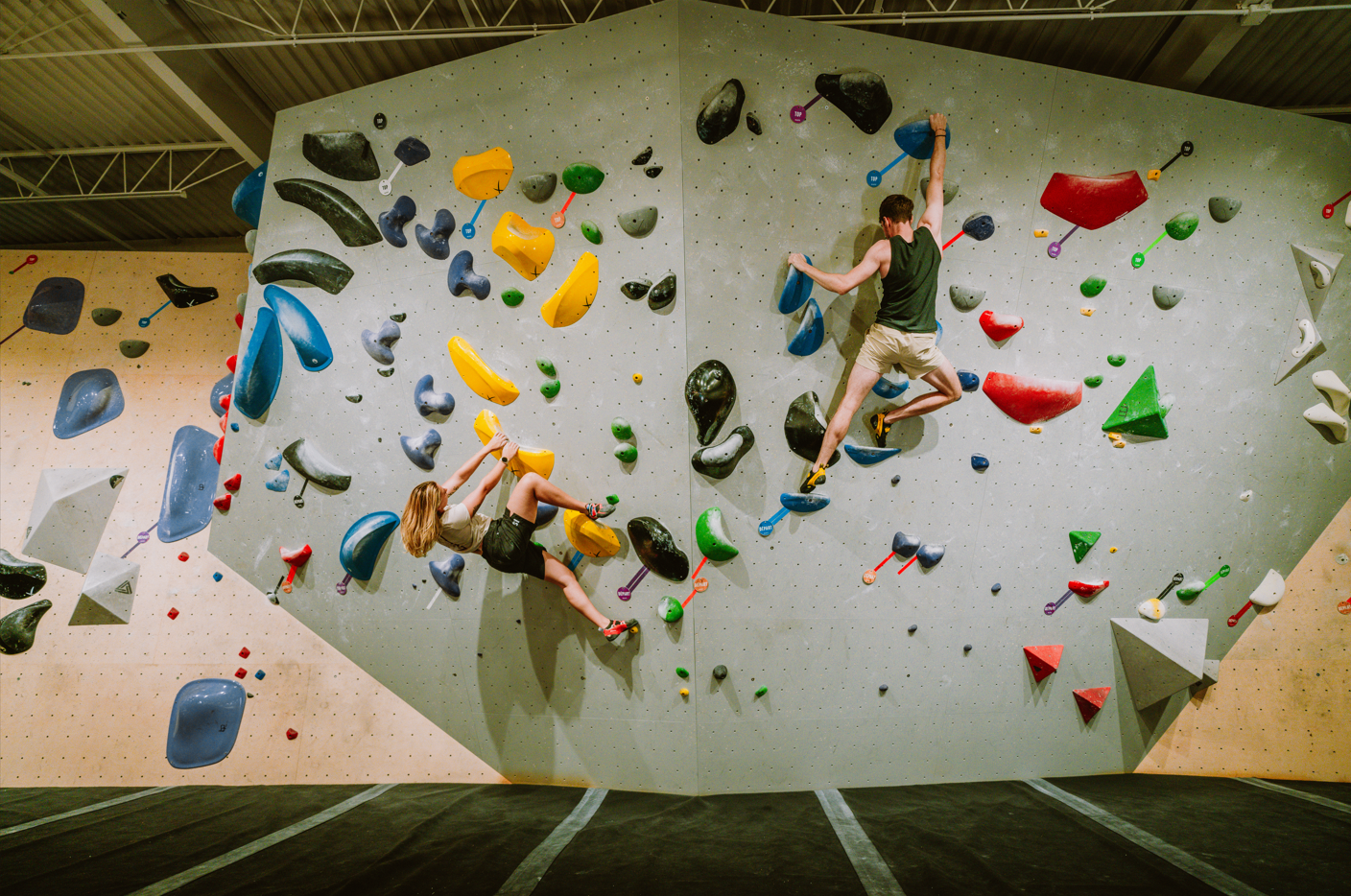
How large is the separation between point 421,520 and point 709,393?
1467 mm

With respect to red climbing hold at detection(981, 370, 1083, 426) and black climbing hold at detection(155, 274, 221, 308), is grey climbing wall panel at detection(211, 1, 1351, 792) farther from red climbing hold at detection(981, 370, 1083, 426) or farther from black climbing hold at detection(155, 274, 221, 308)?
black climbing hold at detection(155, 274, 221, 308)

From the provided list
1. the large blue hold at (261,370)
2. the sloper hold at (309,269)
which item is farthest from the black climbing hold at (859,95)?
the large blue hold at (261,370)

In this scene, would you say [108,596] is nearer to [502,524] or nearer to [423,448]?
[423,448]

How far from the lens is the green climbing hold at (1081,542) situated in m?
3.12

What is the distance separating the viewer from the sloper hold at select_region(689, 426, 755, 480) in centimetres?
284

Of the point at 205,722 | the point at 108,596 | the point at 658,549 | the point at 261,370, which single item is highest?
the point at 261,370

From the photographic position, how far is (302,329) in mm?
3344

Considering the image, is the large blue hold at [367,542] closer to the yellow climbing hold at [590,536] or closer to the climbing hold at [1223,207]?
the yellow climbing hold at [590,536]

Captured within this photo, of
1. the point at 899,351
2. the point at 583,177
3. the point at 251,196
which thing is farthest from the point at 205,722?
the point at 899,351

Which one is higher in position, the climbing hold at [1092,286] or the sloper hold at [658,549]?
the climbing hold at [1092,286]

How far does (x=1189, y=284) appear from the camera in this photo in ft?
10.2

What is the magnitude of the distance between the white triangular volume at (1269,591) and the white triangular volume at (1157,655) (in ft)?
1.32

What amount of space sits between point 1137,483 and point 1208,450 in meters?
0.46

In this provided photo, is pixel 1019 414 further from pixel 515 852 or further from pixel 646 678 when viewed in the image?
pixel 515 852
